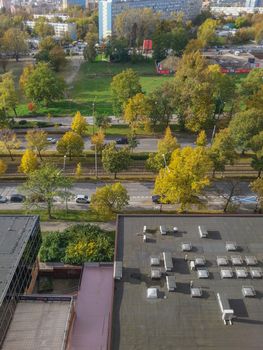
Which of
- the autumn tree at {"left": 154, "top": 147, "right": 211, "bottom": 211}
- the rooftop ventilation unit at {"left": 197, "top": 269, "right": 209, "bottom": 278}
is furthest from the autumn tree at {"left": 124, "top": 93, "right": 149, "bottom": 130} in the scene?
the rooftop ventilation unit at {"left": 197, "top": 269, "right": 209, "bottom": 278}

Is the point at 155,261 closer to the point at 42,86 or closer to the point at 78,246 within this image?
Result: the point at 78,246

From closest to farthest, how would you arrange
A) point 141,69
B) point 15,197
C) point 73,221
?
1. point 73,221
2. point 15,197
3. point 141,69

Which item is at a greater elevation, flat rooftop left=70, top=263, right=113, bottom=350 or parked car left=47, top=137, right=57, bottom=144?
parked car left=47, top=137, right=57, bottom=144

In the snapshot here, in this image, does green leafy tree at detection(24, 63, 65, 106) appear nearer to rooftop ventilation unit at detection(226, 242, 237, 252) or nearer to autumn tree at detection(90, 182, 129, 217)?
autumn tree at detection(90, 182, 129, 217)

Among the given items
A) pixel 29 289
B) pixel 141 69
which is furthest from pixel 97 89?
pixel 29 289

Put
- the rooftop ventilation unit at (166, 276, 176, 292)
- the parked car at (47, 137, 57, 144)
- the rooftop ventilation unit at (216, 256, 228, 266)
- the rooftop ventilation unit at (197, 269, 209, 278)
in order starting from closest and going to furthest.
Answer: the rooftop ventilation unit at (166, 276, 176, 292) → the rooftop ventilation unit at (197, 269, 209, 278) → the rooftop ventilation unit at (216, 256, 228, 266) → the parked car at (47, 137, 57, 144)

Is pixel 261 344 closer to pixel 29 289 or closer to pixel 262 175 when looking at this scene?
pixel 29 289
